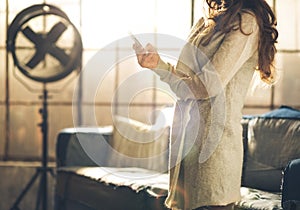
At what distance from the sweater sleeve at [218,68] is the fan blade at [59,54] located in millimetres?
2345

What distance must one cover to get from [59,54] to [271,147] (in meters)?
1.57

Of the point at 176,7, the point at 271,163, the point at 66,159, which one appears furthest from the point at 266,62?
the point at 176,7

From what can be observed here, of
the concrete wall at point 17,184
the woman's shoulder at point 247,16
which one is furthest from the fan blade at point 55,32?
the woman's shoulder at point 247,16

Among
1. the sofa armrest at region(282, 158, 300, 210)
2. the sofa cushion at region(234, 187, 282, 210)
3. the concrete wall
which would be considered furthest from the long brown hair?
the concrete wall

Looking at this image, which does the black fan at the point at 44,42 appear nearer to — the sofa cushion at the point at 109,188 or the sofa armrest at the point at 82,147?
the sofa armrest at the point at 82,147

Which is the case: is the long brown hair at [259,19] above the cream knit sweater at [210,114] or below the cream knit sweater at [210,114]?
above

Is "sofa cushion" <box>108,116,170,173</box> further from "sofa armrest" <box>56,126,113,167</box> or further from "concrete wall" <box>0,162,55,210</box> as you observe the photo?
"concrete wall" <box>0,162,55,210</box>

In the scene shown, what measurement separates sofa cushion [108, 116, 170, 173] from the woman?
1.88 meters

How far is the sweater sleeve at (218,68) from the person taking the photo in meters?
1.84

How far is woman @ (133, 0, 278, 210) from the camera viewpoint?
1.85m

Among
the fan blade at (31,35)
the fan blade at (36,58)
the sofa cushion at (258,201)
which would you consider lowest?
the sofa cushion at (258,201)

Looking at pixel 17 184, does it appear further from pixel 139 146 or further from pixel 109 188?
pixel 109 188

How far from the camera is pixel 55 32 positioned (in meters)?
4.14

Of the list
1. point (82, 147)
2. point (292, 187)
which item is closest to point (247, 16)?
point (292, 187)
